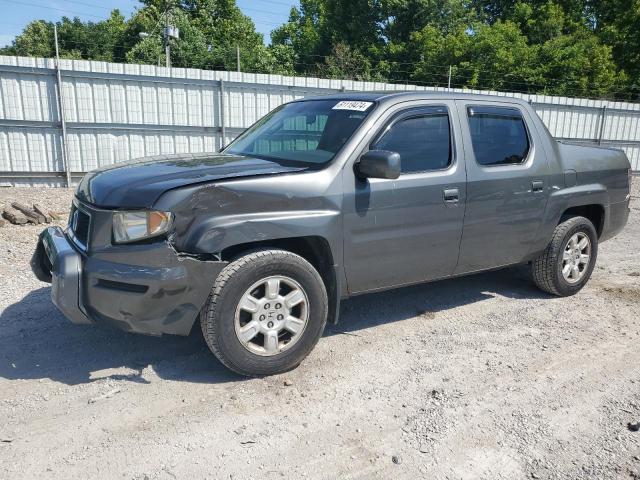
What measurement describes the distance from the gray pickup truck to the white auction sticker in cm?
2

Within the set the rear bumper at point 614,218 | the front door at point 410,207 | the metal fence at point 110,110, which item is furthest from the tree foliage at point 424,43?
the front door at point 410,207

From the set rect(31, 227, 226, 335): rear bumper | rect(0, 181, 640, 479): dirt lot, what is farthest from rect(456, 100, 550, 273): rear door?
rect(31, 227, 226, 335): rear bumper

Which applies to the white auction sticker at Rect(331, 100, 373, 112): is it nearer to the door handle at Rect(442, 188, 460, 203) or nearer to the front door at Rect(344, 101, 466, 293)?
the front door at Rect(344, 101, 466, 293)

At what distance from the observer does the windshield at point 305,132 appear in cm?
398

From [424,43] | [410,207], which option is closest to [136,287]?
[410,207]

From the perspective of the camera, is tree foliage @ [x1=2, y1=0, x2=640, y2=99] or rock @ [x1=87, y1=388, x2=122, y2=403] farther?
tree foliage @ [x1=2, y1=0, x2=640, y2=99]

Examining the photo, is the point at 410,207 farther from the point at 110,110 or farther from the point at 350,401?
the point at 110,110

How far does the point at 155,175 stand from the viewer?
350cm

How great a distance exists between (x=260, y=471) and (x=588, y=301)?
3982mm

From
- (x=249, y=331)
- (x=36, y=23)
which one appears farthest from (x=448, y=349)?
(x=36, y=23)

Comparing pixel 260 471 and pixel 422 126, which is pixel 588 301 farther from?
pixel 260 471

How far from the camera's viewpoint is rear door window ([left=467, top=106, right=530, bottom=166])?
4.55 m

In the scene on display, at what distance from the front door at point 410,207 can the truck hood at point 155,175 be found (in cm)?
57

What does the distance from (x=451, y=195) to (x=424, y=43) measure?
100 feet
